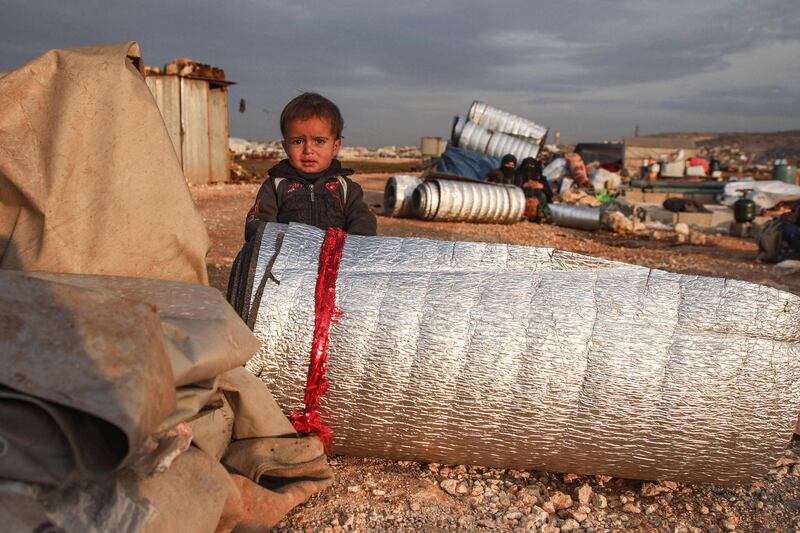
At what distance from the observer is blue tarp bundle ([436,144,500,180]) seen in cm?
1442

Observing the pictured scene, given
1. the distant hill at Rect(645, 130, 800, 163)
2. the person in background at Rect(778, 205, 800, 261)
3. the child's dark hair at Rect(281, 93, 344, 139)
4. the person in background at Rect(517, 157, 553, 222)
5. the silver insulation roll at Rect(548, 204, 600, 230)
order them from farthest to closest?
1. the distant hill at Rect(645, 130, 800, 163)
2. the person in background at Rect(517, 157, 553, 222)
3. the silver insulation roll at Rect(548, 204, 600, 230)
4. the person in background at Rect(778, 205, 800, 261)
5. the child's dark hair at Rect(281, 93, 344, 139)

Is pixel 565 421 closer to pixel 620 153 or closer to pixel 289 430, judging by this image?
pixel 289 430

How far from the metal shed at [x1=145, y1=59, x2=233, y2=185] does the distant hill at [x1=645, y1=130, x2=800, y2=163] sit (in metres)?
43.8

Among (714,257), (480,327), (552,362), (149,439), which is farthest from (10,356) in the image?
(714,257)

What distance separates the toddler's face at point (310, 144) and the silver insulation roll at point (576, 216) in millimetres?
8894

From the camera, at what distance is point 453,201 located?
1051 centimetres

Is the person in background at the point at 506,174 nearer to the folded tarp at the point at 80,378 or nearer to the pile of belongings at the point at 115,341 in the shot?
the pile of belongings at the point at 115,341

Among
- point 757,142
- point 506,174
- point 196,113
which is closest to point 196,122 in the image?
point 196,113

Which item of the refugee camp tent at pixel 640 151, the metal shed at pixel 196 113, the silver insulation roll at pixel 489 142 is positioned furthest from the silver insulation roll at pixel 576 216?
the refugee camp tent at pixel 640 151

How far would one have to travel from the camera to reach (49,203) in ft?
6.15

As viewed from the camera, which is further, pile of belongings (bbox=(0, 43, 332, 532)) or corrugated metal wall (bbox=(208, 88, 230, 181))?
corrugated metal wall (bbox=(208, 88, 230, 181))

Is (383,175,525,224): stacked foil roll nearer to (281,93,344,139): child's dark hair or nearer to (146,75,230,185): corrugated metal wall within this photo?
(146,75,230,185): corrugated metal wall

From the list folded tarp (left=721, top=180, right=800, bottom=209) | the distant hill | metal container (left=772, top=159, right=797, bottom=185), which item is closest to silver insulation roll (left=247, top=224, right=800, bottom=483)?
folded tarp (left=721, top=180, right=800, bottom=209)

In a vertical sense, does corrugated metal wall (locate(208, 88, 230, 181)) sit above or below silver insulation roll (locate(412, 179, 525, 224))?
above
